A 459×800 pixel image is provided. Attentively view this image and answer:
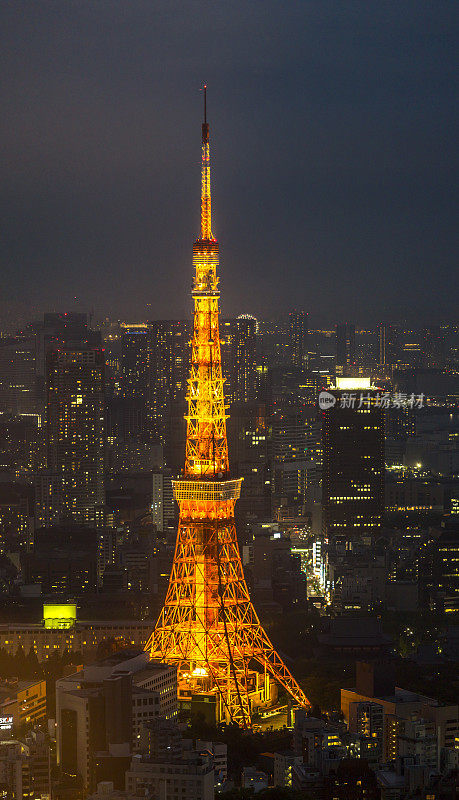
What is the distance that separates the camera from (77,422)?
111 feet

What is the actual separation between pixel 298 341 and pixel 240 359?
1.89 m

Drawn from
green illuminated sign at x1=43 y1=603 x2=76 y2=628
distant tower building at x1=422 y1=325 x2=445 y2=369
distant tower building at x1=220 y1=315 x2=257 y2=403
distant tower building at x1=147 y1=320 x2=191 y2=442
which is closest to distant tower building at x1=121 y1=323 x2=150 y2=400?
distant tower building at x1=147 y1=320 x2=191 y2=442

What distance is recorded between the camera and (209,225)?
18.7 m

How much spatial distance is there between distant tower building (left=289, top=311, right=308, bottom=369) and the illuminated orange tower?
1355 centimetres

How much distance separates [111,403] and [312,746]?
→ 20.7 meters

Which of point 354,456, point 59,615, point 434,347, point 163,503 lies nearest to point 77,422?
point 163,503

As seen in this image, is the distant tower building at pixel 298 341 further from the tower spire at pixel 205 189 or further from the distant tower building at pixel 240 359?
the tower spire at pixel 205 189

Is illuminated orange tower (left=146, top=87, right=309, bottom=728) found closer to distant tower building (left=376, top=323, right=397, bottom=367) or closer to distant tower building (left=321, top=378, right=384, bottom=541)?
distant tower building (left=376, top=323, right=397, bottom=367)

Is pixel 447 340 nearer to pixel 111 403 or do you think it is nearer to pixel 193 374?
pixel 111 403

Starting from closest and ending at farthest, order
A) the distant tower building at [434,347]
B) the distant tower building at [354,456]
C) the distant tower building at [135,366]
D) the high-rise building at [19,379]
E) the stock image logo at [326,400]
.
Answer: the distant tower building at [434,347]
the high-rise building at [19,379]
the distant tower building at [354,456]
the stock image logo at [326,400]
the distant tower building at [135,366]

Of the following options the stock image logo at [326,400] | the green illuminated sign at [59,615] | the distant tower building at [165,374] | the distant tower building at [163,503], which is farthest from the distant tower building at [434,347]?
Answer: the green illuminated sign at [59,615]

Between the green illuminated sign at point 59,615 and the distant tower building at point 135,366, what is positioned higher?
the distant tower building at point 135,366

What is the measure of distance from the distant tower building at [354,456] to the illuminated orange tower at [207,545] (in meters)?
12.7

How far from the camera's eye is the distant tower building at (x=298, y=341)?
33.3 metres
